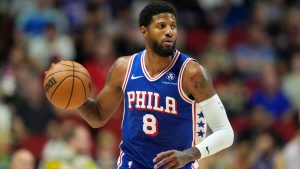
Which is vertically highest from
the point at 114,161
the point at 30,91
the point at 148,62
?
the point at 148,62

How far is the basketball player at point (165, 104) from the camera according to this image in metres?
7.04

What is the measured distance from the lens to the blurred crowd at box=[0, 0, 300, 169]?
12469 mm

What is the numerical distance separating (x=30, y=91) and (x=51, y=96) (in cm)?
610

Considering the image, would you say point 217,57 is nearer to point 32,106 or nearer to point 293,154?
point 293,154

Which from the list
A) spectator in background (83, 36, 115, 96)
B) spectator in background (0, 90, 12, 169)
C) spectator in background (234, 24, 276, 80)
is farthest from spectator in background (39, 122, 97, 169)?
spectator in background (234, 24, 276, 80)

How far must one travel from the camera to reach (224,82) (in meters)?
14.9

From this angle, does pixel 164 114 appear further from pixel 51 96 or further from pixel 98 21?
pixel 98 21

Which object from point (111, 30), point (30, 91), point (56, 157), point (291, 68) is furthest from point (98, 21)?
point (56, 157)

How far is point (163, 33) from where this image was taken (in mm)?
7086

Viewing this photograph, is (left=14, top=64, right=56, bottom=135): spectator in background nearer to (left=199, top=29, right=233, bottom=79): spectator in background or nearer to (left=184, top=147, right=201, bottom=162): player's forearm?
(left=199, top=29, right=233, bottom=79): spectator in background

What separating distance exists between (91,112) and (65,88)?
41 cm

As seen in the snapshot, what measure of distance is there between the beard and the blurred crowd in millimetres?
3311

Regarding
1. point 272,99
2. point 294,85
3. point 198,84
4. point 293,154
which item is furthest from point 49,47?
point 198,84

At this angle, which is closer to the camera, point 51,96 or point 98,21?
point 51,96
